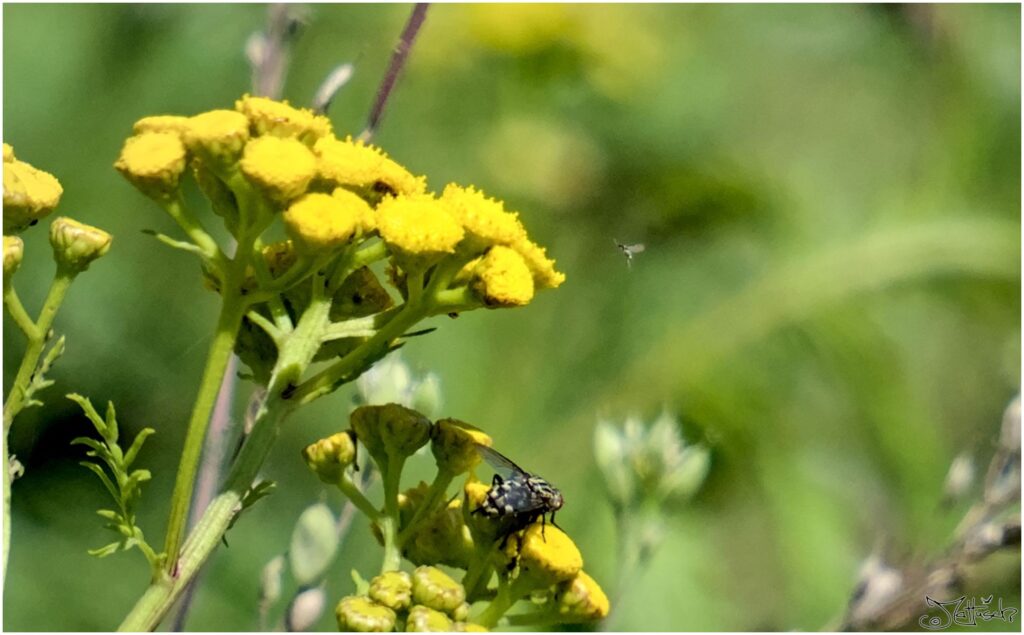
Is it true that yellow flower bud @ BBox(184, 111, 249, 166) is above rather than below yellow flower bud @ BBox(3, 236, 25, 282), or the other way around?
above

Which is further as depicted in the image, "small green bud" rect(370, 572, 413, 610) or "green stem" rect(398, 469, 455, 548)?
"green stem" rect(398, 469, 455, 548)

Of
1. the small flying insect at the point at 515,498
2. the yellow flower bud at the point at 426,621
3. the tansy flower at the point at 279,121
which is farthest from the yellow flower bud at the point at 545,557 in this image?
the tansy flower at the point at 279,121

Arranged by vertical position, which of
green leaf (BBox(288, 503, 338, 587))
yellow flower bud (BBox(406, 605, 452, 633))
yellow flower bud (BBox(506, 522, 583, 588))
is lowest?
green leaf (BBox(288, 503, 338, 587))

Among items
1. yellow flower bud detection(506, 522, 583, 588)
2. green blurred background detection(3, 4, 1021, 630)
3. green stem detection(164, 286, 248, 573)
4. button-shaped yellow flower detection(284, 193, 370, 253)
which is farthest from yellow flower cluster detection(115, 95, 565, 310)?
green blurred background detection(3, 4, 1021, 630)

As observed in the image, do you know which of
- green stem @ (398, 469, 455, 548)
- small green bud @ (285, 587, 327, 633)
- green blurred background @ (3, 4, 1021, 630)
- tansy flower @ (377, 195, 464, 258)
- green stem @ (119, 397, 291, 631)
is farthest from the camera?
green blurred background @ (3, 4, 1021, 630)

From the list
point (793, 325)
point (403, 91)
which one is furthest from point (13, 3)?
point (793, 325)

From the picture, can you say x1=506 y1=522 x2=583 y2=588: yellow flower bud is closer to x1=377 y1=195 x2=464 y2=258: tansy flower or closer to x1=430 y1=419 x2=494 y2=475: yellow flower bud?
x1=430 y1=419 x2=494 y2=475: yellow flower bud
